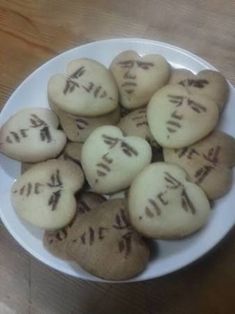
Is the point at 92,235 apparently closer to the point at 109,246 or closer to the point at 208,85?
the point at 109,246

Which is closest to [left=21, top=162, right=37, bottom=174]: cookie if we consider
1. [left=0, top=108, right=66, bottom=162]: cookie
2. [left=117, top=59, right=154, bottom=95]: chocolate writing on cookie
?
[left=0, top=108, right=66, bottom=162]: cookie

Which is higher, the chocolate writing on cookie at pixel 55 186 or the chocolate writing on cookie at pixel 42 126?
the chocolate writing on cookie at pixel 42 126

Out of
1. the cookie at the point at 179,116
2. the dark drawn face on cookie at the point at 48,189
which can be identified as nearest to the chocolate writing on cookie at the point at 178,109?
the cookie at the point at 179,116

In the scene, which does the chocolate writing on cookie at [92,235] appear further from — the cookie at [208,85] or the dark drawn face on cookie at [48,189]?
the cookie at [208,85]

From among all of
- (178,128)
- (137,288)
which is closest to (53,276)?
(137,288)

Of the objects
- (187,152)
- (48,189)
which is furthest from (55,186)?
(187,152)

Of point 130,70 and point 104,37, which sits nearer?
point 130,70

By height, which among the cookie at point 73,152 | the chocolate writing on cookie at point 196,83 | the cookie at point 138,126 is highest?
the chocolate writing on cookie at point 196,83

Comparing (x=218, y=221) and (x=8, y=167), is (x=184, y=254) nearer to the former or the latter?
(x=218, y=221)
